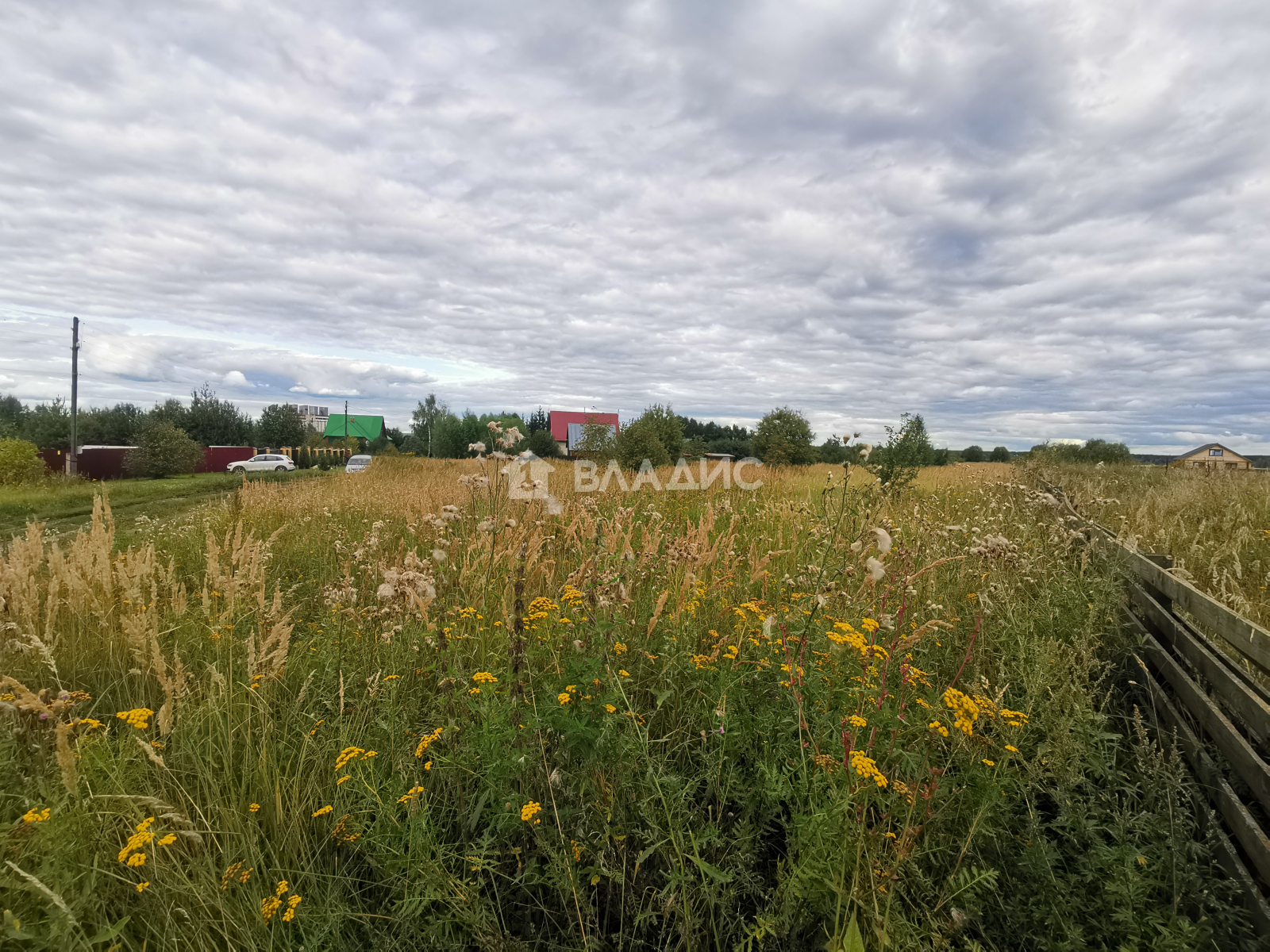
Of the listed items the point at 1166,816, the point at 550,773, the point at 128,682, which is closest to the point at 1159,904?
the point at 1166,816

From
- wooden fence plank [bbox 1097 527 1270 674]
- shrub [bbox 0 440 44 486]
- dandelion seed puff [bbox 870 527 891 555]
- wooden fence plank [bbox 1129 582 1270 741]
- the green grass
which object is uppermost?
dandelion seed puff [bbox 870 527 891 555]

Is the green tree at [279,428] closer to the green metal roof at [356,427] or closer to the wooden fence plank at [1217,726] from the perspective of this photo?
the green metal roof at [356,427]

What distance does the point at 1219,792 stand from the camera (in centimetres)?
204

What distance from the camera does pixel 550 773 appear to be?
1.83 m

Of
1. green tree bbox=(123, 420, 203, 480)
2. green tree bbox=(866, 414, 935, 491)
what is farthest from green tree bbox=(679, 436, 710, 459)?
green tree bbox=(123, 420, 203, 480)

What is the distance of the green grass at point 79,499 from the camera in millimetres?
12344

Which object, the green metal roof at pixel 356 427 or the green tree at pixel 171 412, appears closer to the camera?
the green tree at pixel 171 412

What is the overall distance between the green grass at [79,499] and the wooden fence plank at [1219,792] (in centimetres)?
1397

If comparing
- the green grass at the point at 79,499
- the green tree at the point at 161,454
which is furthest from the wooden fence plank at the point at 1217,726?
the green tree at the point at 161,454

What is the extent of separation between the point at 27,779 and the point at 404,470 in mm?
17139

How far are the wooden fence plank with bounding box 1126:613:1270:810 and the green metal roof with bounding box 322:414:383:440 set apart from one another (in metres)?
78.5

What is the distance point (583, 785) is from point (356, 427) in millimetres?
87963

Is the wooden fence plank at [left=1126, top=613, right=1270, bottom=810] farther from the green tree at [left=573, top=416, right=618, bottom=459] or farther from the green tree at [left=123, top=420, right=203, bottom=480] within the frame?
the green tree at [left=123, top=420, right=203, bottom=480]

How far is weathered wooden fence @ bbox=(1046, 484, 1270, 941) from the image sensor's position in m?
1.82
